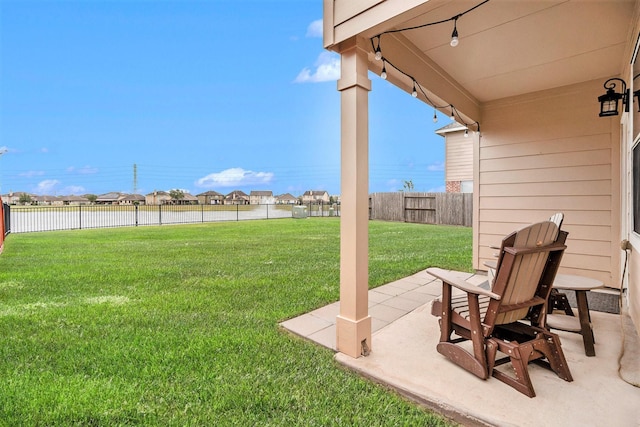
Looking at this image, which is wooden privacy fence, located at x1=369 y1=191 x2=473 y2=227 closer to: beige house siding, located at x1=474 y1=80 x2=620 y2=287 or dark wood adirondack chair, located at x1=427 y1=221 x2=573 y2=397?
beige house siding, located at x1=474 y1=80 x2=620 y2=287

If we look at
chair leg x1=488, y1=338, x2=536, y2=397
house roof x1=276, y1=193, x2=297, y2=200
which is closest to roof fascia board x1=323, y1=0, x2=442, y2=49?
chair leg x1=488, y1=338, x2=536, y2=397

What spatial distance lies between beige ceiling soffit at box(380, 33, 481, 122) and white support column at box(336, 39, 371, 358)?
0.46 metres

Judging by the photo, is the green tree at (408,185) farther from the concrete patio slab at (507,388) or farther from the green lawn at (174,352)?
the concrete patio slab at (507,388)

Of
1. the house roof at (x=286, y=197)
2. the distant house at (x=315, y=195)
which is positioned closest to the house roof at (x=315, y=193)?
the distant house at (x=315, y=195)

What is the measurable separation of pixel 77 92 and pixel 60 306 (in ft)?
256

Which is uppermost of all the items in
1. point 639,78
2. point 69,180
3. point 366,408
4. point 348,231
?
point 69,180

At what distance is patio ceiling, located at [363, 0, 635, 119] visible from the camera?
7.32 ft

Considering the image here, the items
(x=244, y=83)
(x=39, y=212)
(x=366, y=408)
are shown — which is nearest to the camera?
(x=366, y=408)

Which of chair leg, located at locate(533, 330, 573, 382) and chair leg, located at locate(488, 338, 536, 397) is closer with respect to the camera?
chair leg, located at locate(488, 338, 536, 397)

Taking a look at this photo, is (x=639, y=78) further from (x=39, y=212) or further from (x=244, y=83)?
(x=244, y=83)

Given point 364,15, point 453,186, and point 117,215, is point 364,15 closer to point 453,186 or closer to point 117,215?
point 453,186

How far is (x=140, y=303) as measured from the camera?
3369 millimetres

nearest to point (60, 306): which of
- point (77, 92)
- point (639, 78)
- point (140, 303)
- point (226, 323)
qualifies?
point (140, 303)

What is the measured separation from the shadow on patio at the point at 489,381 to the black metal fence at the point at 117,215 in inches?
416
